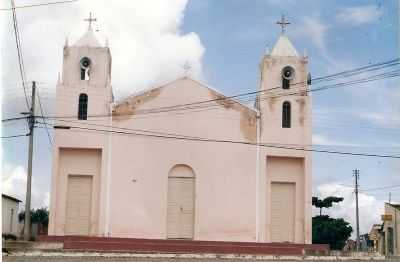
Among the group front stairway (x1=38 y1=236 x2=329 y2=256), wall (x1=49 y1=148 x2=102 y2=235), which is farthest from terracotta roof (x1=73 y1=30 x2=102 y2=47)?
front stairway (x1=38 y1=236 x2=329 y2=256)

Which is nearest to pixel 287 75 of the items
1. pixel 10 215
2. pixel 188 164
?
pixel 188 164

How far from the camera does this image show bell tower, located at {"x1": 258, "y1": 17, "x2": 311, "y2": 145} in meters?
29.6

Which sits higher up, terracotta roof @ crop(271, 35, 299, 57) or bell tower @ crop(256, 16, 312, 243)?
terracotta roof @ crop(271, 35, 299, 57)

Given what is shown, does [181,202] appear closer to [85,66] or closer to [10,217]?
[85,66]

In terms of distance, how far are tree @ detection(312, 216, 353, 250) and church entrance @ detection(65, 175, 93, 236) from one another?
61.7 ft

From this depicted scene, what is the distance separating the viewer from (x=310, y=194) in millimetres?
29297

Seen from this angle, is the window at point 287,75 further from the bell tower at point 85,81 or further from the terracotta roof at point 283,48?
the bell tower at point 85,81

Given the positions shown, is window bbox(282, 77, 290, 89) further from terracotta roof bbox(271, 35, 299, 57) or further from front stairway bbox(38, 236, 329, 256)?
front stairway bbox(38, 236, 329, 256)

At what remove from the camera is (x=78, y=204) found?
2895 cm

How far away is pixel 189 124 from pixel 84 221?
20.2 ft

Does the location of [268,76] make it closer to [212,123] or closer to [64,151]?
[212,123]

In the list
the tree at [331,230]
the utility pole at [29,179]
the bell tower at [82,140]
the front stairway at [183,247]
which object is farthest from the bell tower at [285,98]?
the tree at [331,230]

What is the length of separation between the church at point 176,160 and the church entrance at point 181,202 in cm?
4

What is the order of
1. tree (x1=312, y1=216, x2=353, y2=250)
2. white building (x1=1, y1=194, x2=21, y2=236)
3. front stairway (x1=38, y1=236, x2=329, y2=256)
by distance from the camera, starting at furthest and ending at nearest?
tree (x1=312, y1=216, x2=353, y2=250) < white building (x1=1, y1=194, x2=21, y2=236) < front stairway (x1=38, y1=236, x2=329, y2=256)
